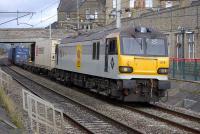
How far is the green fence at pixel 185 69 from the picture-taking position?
27.1 m

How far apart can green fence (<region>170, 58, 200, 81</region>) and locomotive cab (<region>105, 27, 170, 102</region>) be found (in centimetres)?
634

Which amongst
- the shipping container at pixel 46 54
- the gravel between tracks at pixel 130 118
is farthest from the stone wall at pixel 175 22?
the gravel between tracks at pixel 130 118

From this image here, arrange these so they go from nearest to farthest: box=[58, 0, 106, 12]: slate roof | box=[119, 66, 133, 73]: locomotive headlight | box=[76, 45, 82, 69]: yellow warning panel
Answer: box=[119, 66, 133, 73]: locomotive headlight, box=[76, 45, 82, 69]: yellow warning panel, box=[58, 0, 106, 12]: slate roof

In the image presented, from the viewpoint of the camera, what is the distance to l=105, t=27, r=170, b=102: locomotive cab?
800 inches

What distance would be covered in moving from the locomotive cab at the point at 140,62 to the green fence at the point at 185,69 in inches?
249

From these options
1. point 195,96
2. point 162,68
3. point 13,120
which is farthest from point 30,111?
point 195,96

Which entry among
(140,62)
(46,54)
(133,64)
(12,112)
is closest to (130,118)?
(133,64)

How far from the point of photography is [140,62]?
20.5 meters

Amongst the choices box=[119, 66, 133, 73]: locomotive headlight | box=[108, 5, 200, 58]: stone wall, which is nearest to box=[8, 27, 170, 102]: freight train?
box=[119, 66, 133, 73]: locomotive headlight

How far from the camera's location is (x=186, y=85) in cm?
2616

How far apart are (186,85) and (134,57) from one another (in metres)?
6.54

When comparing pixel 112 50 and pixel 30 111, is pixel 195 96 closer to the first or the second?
pixel 112 50

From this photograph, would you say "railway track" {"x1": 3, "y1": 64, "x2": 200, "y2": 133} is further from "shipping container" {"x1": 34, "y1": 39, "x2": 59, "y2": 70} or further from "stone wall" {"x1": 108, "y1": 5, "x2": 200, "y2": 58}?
"shipping container" {"x1": 34, "y1": 39, "x2": 59, "y2": 70}

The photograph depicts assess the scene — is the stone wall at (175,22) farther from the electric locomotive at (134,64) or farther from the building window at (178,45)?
the electric locomotive at (134,64)
